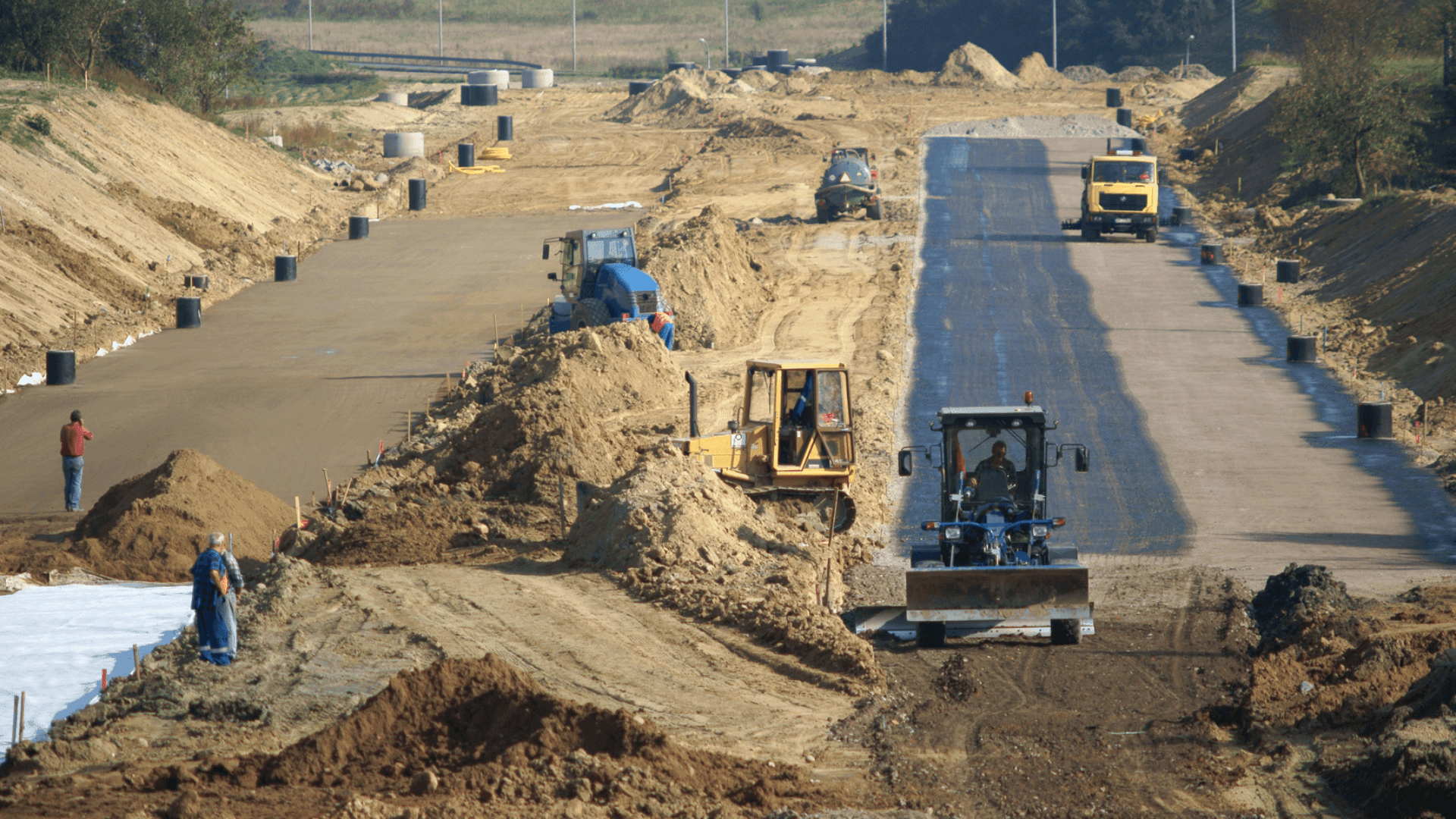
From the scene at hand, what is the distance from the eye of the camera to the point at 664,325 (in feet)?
85.2

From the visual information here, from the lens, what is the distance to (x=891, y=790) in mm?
9727

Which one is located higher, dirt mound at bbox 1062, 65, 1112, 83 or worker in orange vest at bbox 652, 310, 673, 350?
dirt mound at bbox 1062, 65, 1112, 83

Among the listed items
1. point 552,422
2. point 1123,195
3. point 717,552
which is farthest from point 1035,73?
point 717,552

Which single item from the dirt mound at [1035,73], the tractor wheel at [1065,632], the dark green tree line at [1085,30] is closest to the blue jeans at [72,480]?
the tractor wheel at [1065,632]

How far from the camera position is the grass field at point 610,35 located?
108 metres

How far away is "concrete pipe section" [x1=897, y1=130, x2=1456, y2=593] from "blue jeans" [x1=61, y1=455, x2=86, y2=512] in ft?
36.5

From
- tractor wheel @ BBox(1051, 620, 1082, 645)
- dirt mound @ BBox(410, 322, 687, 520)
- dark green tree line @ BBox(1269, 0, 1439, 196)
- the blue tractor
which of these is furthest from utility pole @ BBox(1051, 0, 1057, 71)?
tractor wheel @ BBox(1051, 620, 1082, 645)

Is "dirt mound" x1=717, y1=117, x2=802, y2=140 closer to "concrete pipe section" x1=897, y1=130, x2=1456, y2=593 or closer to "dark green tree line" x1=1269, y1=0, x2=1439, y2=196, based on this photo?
"concrete pipe section" x1=897, y1=130, x2=1456, y2=593

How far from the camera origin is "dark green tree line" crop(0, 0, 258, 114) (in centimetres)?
4438

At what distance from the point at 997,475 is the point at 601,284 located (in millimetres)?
14248

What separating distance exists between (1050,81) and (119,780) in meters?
74.6

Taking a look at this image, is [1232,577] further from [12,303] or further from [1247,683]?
[12,303]

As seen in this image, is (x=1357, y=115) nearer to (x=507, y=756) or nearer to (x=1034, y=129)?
(x=1034, y=129)

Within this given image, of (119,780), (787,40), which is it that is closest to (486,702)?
(119,780)
